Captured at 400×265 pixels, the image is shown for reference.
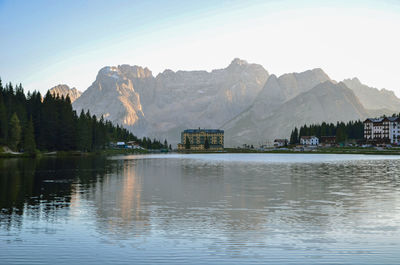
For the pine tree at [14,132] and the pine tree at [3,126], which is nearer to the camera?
the pine tree at [3,126]

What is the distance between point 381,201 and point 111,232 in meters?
27.7

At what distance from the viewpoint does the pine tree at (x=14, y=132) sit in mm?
165750

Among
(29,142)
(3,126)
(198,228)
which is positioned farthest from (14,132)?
(198,228)

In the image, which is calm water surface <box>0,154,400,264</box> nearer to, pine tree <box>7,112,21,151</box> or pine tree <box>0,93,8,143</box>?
pine tree <box>7,112,21,151</box>

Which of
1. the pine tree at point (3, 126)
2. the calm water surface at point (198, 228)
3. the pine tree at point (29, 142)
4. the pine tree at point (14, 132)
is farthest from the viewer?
the pine tree at point (29, 142)

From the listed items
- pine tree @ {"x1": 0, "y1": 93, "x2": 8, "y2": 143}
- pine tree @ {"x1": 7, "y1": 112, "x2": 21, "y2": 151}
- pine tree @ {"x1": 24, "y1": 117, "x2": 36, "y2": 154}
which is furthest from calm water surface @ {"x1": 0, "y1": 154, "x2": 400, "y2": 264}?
pine tree @ {"x1": 0, "y1": 93, "x2": 8, "y2": 143}

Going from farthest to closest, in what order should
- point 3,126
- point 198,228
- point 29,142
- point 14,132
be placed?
point 29,142 < point 14,132 < point 3,126 < point 198,228

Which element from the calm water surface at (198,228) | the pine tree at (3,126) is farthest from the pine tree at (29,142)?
the calm water surface at (198,228)

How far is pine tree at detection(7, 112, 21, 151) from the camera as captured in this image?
16575 centimetres

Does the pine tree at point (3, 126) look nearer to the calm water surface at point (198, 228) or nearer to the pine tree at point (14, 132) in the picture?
the pine tree at point (14, 132)

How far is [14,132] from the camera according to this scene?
16588cm

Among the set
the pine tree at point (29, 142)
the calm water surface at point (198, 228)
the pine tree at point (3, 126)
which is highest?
the pine tree at point (3, 126)

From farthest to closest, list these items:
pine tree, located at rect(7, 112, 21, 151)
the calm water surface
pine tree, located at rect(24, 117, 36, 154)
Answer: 1. pine tree, located at rect(24, 117, 36, 154)
2. pine tree, located at rect(7, 112, 21, 151)
3. the calm water surface

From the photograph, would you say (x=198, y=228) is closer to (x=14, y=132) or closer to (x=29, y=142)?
(x=29, y=142)
